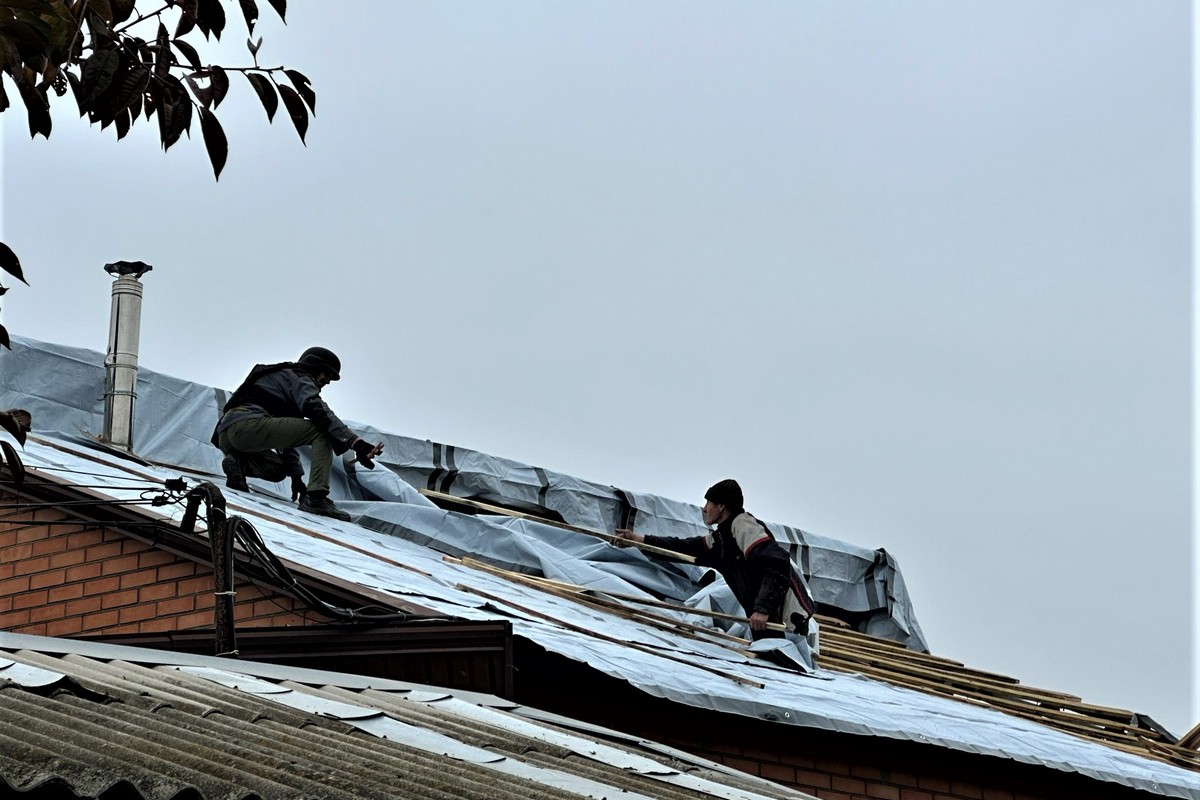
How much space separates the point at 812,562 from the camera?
58.6ft

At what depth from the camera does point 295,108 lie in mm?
4113

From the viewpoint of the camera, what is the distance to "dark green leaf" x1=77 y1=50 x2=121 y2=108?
3.98 metres

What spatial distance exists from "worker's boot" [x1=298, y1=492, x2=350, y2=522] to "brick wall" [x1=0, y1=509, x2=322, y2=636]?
135 inches

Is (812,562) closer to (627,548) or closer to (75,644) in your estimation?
(627,548)

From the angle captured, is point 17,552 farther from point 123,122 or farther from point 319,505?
point 123,122

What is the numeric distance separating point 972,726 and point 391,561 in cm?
386

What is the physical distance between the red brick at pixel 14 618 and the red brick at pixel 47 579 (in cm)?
14

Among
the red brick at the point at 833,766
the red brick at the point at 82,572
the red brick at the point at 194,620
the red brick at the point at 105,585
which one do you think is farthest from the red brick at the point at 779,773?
the red brick at the point at 82,572

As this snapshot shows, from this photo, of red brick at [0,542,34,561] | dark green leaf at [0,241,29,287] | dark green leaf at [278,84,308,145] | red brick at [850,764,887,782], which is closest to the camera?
dark green leaf at [0,241,29,287]

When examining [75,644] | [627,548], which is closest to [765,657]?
[627,548]

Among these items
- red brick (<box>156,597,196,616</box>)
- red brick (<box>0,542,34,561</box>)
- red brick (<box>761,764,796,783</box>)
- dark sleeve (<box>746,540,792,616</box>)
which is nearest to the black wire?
red brick (<box>156,597,196,616</box>)

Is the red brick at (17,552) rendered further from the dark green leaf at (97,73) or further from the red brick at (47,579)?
the dark green leaf at (97,73)

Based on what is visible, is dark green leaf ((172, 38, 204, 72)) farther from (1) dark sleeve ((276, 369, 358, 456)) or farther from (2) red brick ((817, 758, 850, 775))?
(1) dark sleeve ((276, 369, 358, 456))

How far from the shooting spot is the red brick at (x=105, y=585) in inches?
340
